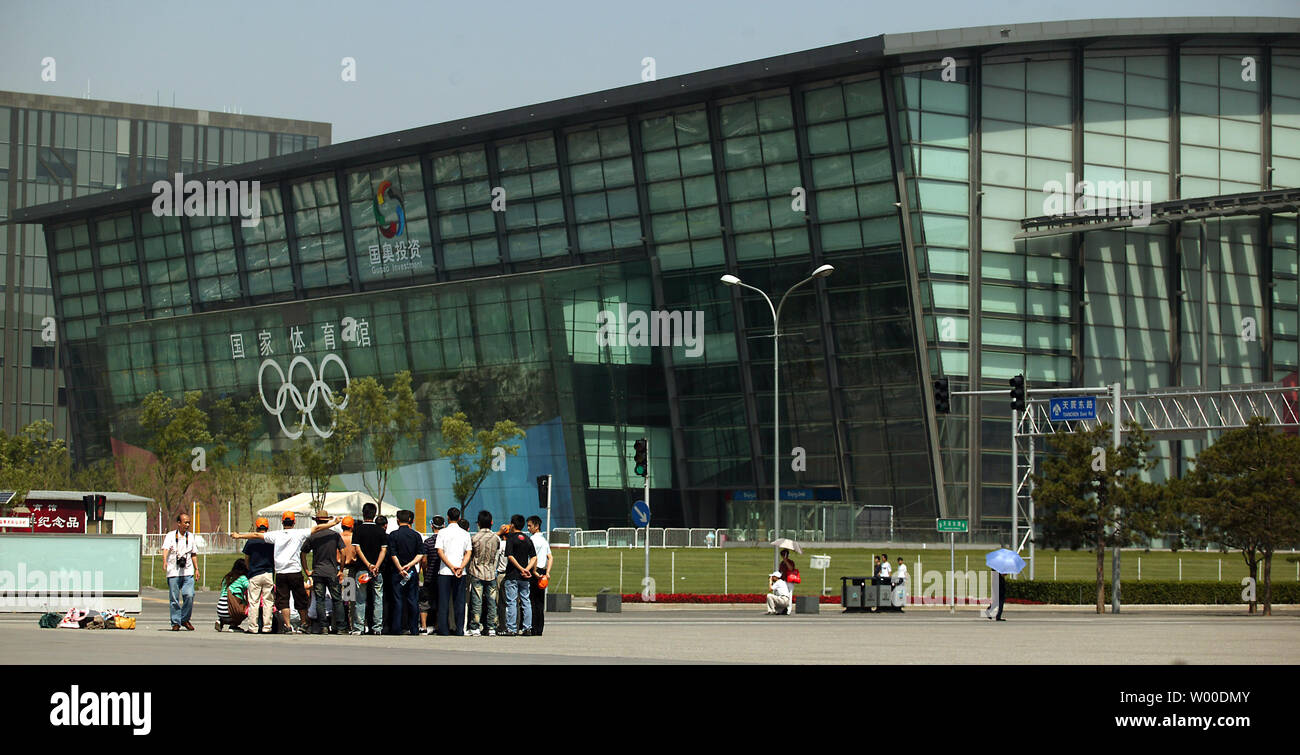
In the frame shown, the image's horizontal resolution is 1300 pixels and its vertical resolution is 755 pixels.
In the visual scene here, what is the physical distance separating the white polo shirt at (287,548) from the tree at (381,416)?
46802 mm

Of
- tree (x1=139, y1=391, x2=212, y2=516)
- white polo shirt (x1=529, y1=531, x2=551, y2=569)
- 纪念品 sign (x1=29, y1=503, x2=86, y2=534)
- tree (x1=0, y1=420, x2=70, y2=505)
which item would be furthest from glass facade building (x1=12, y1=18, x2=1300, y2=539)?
white polo shirt (x1=529, y1=531, x2=551, y2=569)

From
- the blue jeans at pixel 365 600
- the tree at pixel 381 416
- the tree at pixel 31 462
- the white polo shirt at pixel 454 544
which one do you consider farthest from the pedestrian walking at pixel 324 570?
the tree at pixel 381 416

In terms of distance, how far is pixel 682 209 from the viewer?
70.4 meters

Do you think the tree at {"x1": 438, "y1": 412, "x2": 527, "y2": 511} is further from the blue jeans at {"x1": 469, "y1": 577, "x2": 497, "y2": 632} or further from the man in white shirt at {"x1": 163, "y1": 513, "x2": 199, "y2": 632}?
the blue jeans at {"x1": 469, "y1": 577, "x2": 497, "y2": 632}

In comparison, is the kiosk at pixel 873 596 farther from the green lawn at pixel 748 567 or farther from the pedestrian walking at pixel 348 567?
the pedestrian walking at pixel 348 567

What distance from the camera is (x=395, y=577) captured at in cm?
2153

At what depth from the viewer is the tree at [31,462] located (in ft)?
212

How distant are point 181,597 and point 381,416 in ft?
150

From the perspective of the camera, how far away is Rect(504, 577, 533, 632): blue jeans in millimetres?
22078

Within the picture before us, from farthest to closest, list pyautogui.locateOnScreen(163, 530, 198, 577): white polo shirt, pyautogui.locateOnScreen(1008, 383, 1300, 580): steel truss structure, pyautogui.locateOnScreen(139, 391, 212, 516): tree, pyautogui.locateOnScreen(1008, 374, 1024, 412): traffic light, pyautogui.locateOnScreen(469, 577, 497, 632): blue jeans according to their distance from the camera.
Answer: pyautogui.locateOnScreen(139, 391, 212, 516): tree
pyautogui.locateOnScreen(1008, 383, 1300, 580): steel truss structure
pyautogui.locateOnScreen(1008, 374, 1024, 412): traffic light
pyautogui.locateOnScreen(163, 530, 198, 577): white polo shirt
pyautogui.locateOnScreen(469, 577, 497, 632): blue jeans
